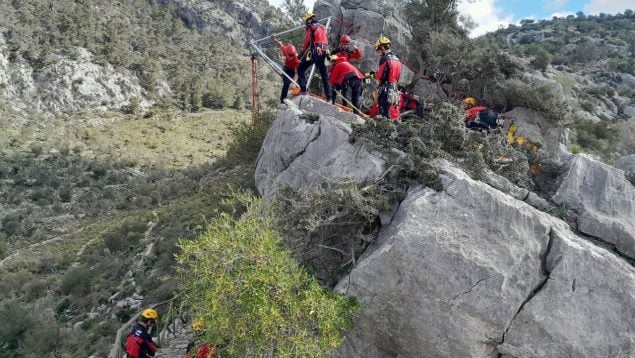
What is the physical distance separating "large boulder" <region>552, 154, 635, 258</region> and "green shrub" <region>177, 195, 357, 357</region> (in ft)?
16.5

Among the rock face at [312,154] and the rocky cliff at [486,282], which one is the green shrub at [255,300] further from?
the rock face at [312,154]

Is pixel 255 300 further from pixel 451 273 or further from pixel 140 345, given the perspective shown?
pixel 140 345

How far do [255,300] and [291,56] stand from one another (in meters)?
8.41

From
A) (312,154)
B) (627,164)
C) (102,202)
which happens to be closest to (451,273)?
(312,154)

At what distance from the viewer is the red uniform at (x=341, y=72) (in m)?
12.3

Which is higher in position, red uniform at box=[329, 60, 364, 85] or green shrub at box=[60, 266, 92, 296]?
red uniform at box=[329, 60, 364, 85]

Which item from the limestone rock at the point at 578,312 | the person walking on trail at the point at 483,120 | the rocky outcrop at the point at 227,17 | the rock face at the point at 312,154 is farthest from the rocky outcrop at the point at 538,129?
the rocky outcrop at the point at 227,17

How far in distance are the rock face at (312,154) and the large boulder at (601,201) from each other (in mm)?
3703

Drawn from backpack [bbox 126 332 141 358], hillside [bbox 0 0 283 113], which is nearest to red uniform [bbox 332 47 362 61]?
backpack [bbox 126 332 141 358]

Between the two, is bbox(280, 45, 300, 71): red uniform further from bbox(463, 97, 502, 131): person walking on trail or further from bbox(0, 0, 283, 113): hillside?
bbox(0, 0, 283, 113): hillside

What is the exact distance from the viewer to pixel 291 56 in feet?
42.5

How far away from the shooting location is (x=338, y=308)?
23.2 feet

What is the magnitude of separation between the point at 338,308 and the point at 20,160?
31.6m

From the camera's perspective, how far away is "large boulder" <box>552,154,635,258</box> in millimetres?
8133
